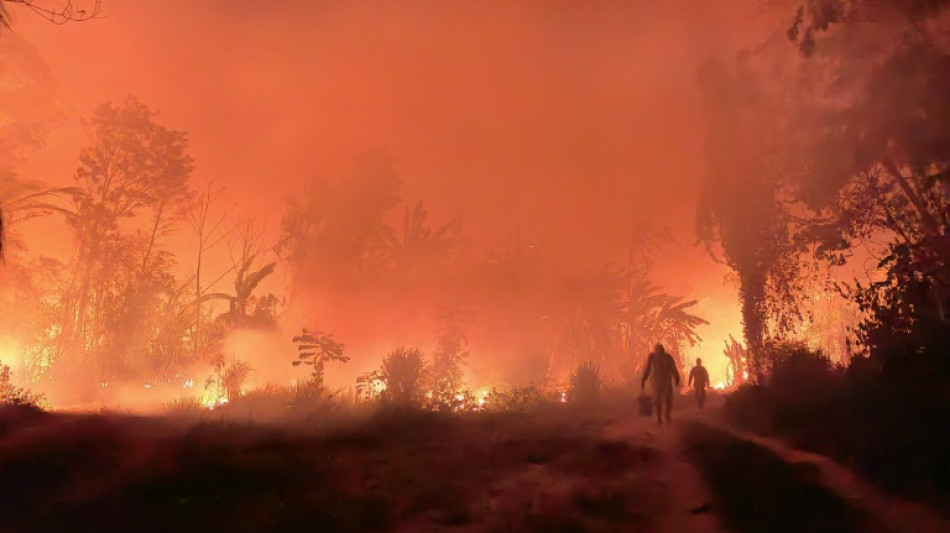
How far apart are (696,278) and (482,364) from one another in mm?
25617

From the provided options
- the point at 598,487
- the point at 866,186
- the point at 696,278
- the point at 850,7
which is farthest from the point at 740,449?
the point at 696,278

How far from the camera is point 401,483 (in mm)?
8984

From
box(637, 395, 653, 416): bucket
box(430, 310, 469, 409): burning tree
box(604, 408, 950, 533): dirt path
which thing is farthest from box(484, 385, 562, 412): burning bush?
box(604, 408, 950, 533): dirt path

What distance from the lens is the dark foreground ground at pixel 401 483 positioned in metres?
6.99

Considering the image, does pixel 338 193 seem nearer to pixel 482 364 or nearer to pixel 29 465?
pixel 482 364

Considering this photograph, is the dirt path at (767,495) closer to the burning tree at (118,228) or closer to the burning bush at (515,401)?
the burning bush at (515,401)

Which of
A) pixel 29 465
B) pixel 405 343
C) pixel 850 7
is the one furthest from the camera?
pixel 405 343

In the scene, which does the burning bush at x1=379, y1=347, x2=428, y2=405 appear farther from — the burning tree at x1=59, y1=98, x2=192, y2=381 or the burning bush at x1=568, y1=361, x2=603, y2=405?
the burning tree at x1=59, y1=98, x2=192, y2=381

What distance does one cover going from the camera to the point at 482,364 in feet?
115

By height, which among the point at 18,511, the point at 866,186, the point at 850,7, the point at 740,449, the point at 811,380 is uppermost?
the point at 850,7

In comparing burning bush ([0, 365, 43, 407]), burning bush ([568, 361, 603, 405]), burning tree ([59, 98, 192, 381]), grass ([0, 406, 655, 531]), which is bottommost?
grass ([0, 406, 655, 531])

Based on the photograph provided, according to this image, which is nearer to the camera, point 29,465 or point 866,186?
point 29,465

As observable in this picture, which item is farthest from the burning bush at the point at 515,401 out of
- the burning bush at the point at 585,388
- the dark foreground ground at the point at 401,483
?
the dark foreground ground at the point at 401,483

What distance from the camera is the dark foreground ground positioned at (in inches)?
275
